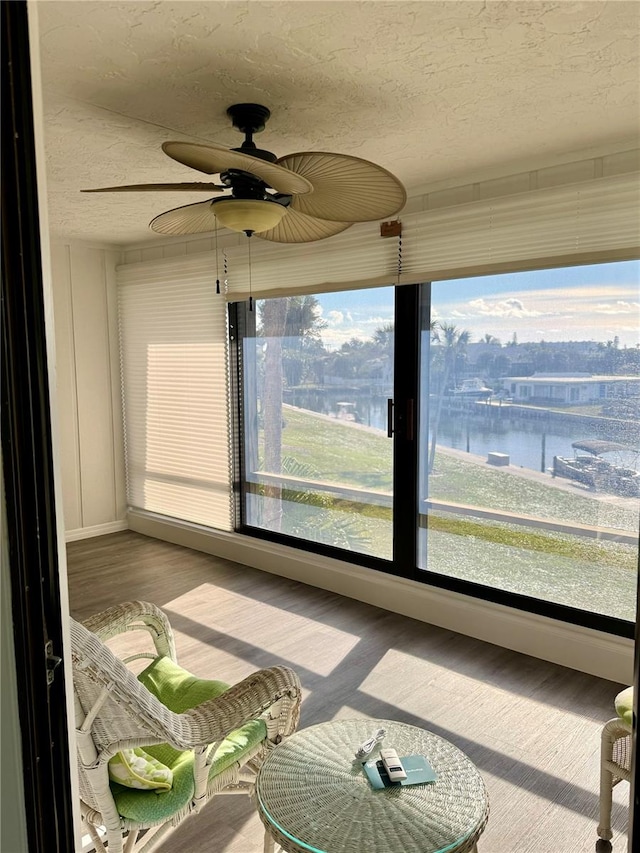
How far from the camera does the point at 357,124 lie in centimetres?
267

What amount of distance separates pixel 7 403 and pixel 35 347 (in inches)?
3.7

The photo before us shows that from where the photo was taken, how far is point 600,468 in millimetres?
3119

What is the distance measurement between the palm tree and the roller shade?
31 cm

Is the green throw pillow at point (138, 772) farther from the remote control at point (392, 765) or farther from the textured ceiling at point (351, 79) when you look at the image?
the textured ceiling at point (351, 79)

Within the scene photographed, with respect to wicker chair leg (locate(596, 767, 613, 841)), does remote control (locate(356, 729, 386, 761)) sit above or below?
above

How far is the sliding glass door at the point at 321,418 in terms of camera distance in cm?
406

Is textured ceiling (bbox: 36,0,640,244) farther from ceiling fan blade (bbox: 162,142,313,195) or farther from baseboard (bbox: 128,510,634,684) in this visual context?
baseboard (bbox: 128,510,634,684)

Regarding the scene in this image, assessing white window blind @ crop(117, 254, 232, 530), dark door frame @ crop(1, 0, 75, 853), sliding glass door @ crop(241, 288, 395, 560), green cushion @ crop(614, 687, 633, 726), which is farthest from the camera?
white window blind @ crop(117, 254, 232, 530)

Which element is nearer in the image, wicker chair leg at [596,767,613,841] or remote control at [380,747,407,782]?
remote control at [380,747,407,782]

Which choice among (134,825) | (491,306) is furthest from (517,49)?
(134,825)

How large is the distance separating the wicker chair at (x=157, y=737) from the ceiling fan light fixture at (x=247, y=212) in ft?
4.46

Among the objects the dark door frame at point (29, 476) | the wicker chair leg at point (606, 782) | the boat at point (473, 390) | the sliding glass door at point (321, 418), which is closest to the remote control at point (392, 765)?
the wicker chair leg at point (606, 782)

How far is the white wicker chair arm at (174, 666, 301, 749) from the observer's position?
68.5 inches

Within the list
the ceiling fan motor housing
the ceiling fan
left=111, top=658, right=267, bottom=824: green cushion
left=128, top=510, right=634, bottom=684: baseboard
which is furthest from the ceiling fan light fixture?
left=128, top=510, right=634, bottom=684: baseboard
